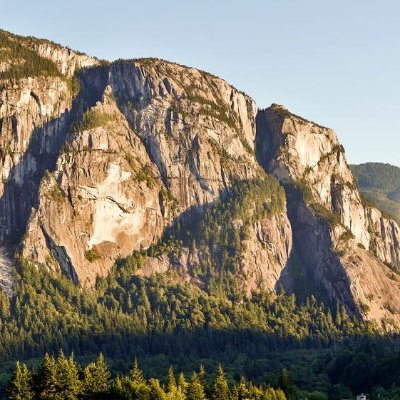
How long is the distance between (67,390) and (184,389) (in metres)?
22.7

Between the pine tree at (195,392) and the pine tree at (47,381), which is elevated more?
the pine tree at (47,381)

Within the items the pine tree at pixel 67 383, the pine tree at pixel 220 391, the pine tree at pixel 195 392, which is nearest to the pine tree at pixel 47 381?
the pine tree at pixel 67 383

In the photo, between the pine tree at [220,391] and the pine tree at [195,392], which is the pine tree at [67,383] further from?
the pine tree at [220,391]

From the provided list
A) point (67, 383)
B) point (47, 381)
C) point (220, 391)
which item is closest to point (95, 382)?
point (67, 383)

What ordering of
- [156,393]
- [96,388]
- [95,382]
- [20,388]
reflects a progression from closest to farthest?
[156,393]
[20,388]
[96,388]
[95,382]

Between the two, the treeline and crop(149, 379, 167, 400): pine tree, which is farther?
the treeline

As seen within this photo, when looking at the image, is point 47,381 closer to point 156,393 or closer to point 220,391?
point 156,393

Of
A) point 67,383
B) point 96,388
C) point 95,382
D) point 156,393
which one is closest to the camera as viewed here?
point 156,393

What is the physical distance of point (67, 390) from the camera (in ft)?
595

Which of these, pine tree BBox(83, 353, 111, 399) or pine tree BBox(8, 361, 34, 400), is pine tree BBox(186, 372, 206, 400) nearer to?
pine tree BBox(83, 353, 111, 399)

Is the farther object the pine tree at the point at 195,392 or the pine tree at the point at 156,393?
the pine tree at the point at 195,392

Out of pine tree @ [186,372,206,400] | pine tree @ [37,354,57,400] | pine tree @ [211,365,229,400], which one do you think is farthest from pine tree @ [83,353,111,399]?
pine tree @ [211,365,229,400]

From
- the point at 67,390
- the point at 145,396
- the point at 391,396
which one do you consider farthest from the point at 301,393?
the point at 67,390

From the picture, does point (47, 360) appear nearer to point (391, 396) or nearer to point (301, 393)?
point (301, 393)
